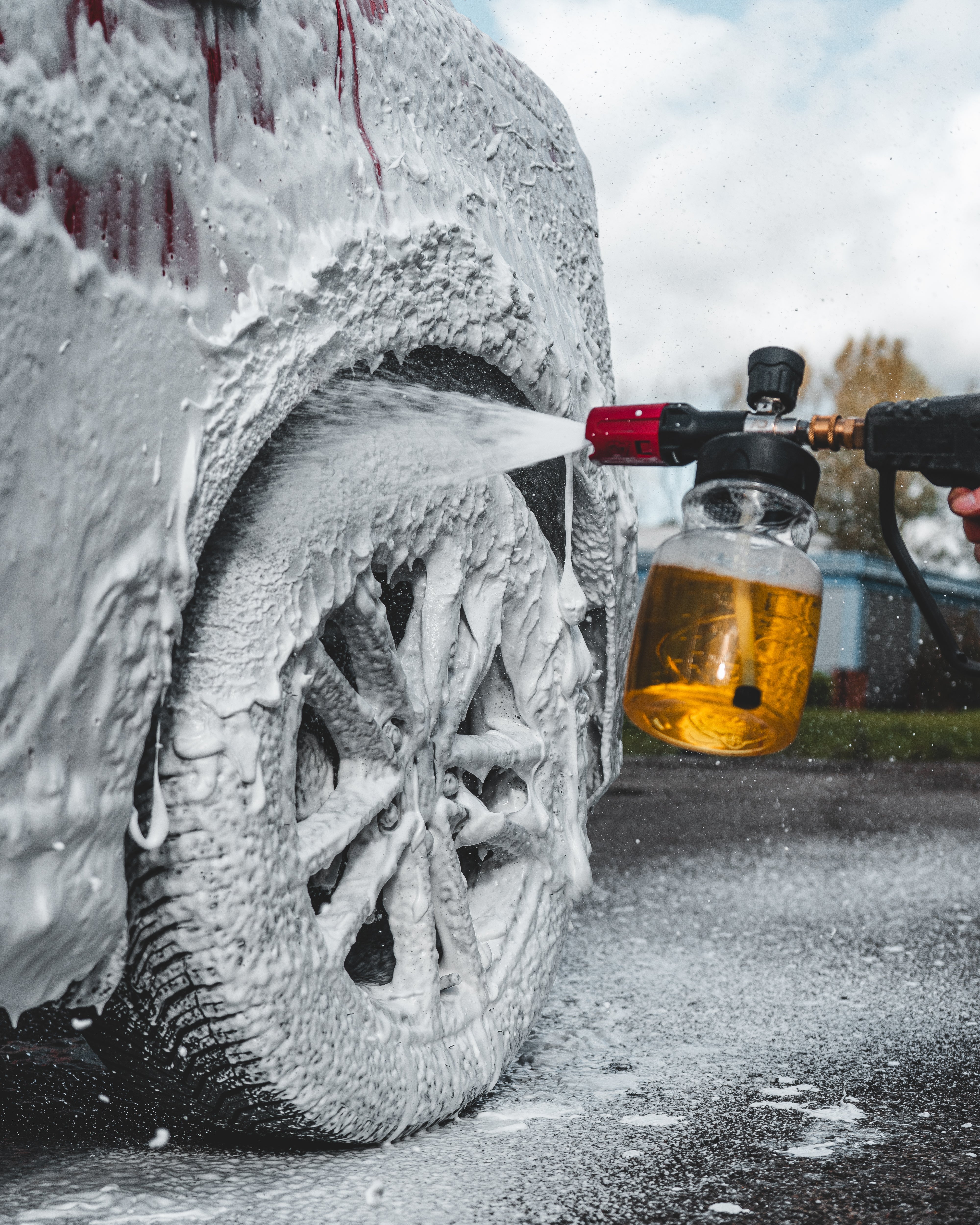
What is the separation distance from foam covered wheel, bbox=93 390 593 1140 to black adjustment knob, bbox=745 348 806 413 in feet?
1.22

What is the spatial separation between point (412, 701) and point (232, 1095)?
498 mm

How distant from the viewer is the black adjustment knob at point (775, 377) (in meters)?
1.48

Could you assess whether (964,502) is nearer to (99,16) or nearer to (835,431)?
(835,431)

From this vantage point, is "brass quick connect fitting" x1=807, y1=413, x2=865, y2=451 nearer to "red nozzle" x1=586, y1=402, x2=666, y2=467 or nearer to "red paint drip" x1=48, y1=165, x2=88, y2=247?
"red nozzle" x1=586, y1=402, x2=666, y2=467

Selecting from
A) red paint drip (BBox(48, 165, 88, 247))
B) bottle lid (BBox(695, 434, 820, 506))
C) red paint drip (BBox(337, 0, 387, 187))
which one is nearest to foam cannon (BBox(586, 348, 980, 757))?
bottle lid (BBox(695, 434, 820, 506))

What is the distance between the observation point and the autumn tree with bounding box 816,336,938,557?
17.6 metres

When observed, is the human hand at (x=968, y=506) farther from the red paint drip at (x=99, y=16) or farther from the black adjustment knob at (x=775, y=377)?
the red paint drip at (x=99, y=16)

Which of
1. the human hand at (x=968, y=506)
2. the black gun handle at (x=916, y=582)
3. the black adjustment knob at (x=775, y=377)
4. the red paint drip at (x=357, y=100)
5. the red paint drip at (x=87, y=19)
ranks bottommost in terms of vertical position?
the black gun handle at (x=916, y=582)

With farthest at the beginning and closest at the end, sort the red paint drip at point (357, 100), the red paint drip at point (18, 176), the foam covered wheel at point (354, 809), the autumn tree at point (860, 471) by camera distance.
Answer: the autumn tree at point (860, 471) < the red paint drip at point (357, 100) < the foam covered wheel at point (354, 809) < the red paint drip at point (18, 176)

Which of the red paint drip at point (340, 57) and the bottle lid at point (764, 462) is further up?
the red paint drip at point (340, 57)

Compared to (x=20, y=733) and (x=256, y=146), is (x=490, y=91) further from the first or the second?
(x=20, y=733)

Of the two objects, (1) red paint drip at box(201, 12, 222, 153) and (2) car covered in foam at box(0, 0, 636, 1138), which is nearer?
(2) car covered in foam at box(0, 0, 636, 1138)

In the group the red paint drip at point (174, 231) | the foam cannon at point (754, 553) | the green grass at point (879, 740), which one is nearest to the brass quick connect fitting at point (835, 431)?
the foam cannon at point (754, 553)

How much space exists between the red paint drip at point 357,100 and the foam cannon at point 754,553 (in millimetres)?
458
